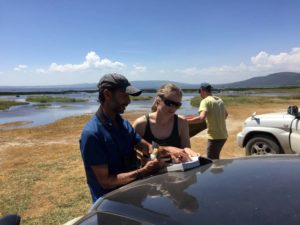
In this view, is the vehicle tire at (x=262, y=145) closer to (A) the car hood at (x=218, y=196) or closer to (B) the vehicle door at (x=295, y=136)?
(B) the vehicle door at (x=295, y=136)

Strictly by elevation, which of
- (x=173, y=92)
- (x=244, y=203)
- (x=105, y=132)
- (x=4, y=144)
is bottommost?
(x=4, y=144)

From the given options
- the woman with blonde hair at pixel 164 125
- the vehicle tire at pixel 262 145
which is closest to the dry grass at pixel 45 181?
the vehicle tire at pixel 262 145

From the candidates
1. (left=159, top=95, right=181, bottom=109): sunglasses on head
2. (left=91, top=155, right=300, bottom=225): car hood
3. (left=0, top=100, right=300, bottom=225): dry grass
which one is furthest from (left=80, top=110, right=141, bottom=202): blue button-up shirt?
(left=0, top=100, right=300, bottom=225): dry grass

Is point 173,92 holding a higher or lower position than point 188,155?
higher

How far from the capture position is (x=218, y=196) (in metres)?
1.85

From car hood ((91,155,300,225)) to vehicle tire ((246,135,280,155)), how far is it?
5713 millimetres

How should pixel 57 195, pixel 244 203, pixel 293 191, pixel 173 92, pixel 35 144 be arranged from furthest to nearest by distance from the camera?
pixel 35 144
pixel 57 195
pixel 173 92
pixel 293 191
pixel 244 203

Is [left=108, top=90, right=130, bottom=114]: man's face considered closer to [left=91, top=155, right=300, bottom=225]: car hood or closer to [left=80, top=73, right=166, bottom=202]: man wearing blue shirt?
[left=80, top=73, right=166, bottom=202]: man wearing blue shirt

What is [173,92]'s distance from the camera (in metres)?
3.35

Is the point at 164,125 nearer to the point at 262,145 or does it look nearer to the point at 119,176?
the point at 119,176

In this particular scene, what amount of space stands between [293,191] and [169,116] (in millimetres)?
1822

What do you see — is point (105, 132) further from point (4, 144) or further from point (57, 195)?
point (4, 144)

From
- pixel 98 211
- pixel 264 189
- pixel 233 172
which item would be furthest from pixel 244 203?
pixel 98 211

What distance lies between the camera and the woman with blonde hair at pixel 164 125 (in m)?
3.42
